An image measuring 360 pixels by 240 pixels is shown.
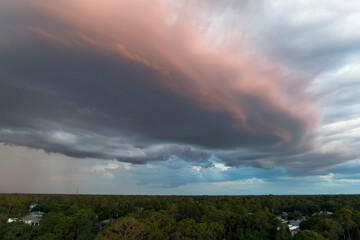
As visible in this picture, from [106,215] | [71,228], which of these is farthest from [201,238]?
[106,215]

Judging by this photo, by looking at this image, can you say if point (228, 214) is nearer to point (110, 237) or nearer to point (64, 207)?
point (110, 237)

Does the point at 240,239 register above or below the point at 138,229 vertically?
below

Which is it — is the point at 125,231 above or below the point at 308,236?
above

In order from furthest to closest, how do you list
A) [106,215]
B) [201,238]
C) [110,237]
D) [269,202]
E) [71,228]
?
[269,202] → [106,215] → [71,228] → [201,238] → [110,237]

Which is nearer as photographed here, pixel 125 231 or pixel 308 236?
pixel 308 236

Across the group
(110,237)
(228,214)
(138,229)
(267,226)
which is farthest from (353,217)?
(110,237)

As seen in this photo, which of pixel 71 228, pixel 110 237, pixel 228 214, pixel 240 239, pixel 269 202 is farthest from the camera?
pixel 269 202

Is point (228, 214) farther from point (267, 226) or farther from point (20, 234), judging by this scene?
point (20, 234)

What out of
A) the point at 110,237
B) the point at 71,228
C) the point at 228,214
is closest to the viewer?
the point at 110,237

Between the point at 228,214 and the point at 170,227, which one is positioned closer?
the point at 170,227
